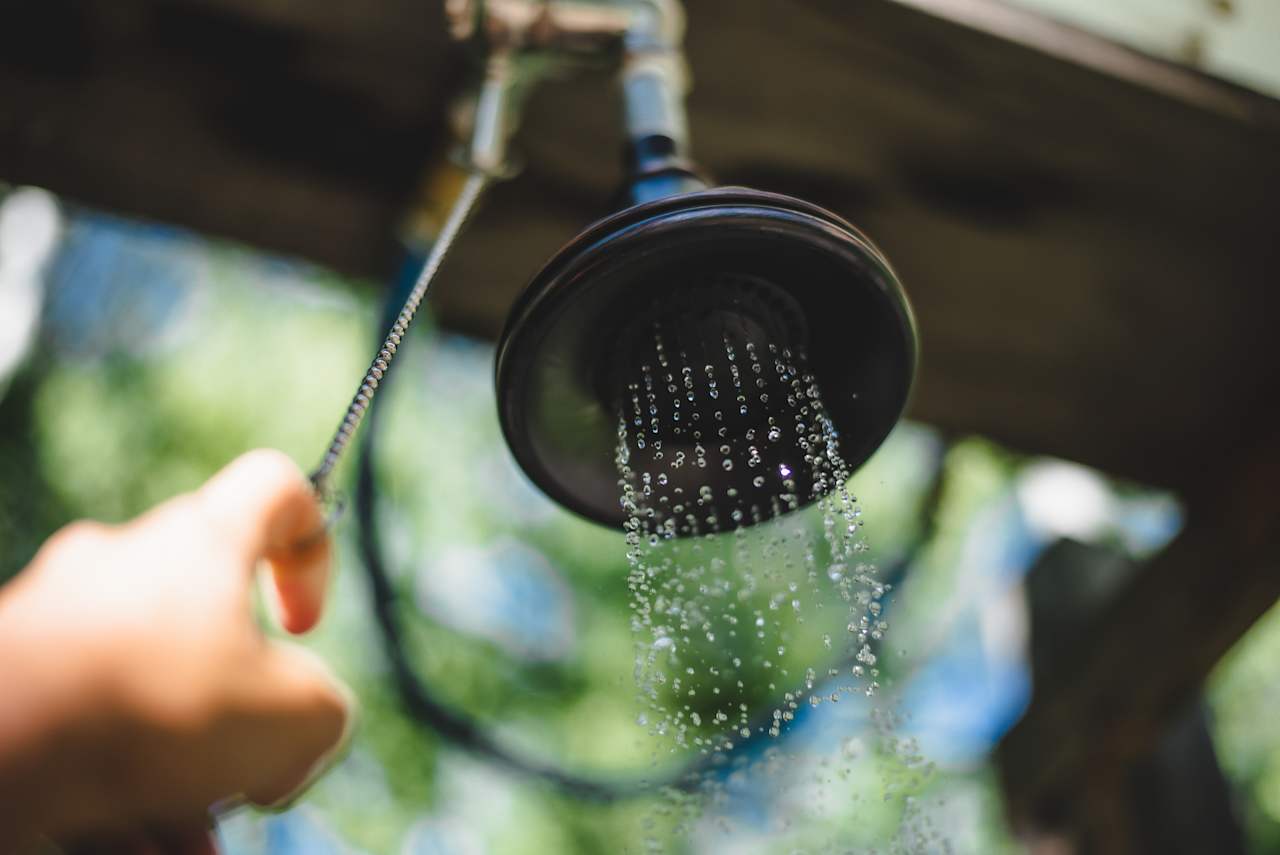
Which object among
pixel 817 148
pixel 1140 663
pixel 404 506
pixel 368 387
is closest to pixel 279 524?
pixel 368 387

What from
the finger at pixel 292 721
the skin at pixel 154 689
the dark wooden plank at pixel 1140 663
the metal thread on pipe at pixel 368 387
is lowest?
the dark wooden plank at pixel 1140 663

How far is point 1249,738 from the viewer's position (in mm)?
5340

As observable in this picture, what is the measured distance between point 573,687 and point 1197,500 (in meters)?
2.90

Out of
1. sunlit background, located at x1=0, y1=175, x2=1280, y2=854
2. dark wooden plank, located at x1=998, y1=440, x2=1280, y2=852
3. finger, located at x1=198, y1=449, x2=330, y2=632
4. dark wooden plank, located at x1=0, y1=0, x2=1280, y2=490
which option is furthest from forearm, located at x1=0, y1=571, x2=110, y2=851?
sunlit background, located at x1=0, y1=175, x2=1280, y2=854

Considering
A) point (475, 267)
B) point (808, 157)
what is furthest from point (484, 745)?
point (808, 157)

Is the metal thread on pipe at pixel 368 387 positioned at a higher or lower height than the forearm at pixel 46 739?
higher

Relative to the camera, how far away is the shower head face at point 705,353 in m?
0.73

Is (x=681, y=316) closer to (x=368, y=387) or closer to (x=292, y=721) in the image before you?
(x=368, y=387)

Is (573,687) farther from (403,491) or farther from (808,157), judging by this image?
(808,157)

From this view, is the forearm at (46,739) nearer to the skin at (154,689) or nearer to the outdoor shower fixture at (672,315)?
the skin at (154,689)

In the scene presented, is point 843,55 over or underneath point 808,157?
over

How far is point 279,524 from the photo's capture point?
0.70 m

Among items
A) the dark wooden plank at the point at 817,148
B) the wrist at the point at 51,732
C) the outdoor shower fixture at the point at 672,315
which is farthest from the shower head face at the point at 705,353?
the dark wooden plank at the point at 817,148

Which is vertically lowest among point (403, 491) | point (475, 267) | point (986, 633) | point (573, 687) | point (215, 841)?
point (573, 687)
